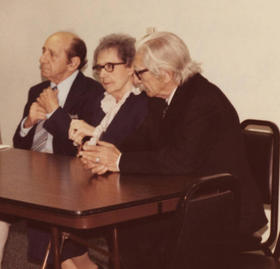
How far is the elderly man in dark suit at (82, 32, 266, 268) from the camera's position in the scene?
2.67 meters

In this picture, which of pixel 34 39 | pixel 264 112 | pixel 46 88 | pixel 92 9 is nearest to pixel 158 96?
pixel 264 112

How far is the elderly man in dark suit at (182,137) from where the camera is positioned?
2.67 metres

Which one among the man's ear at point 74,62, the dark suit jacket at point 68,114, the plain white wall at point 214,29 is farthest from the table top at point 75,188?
the plain white wall at point 214,29

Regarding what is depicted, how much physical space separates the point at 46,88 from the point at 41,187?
154 centimetres

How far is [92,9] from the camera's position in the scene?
14.7 ft

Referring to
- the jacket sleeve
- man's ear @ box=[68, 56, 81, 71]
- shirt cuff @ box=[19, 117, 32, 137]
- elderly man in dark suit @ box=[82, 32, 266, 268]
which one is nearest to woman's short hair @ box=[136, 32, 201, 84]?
elderly man in dark suit @ box=[82, 32, 266, 268]

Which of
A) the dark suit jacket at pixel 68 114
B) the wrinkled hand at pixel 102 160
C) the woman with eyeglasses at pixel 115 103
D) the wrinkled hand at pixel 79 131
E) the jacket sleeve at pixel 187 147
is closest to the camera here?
the jacket sleeve at pixel 187 147

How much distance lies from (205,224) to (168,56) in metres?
0.94

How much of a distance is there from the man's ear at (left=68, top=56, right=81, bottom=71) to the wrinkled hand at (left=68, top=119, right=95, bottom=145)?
1.86ft

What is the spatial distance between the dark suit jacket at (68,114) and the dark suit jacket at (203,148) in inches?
33.8

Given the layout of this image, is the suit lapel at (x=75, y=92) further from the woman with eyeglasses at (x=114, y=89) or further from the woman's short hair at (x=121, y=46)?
the woman's short hair at (x=121, y=46)

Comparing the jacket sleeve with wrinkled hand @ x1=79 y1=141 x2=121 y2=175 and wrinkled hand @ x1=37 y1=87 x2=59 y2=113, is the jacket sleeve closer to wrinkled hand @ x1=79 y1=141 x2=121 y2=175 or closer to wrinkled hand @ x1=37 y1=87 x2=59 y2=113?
wrinkled hand @ x1=79 y1=141 x2=121 y2=175

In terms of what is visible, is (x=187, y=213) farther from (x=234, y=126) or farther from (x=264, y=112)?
(x=264, y=112)

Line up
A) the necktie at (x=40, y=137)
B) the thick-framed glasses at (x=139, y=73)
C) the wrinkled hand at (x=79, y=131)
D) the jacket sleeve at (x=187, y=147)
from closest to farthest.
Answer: the jacket sleeve at (x=187, y=147)
the thick-framed glasses at (x=139, y=73)
the wrinkled hand at (x=79, y=131)
the necktie at (x=40, y=137)
